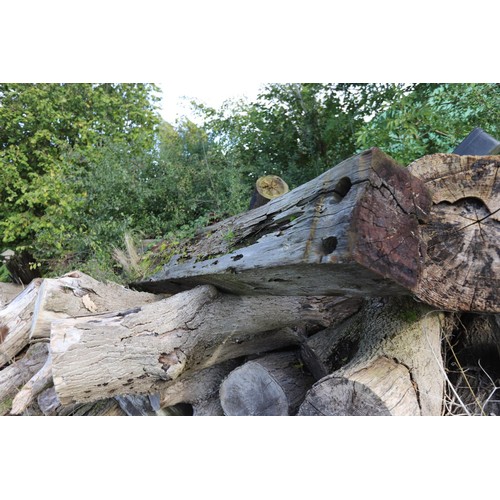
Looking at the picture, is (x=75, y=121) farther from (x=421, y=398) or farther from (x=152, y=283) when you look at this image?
(x=421, y=398)

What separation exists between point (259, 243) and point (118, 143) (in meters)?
5.36

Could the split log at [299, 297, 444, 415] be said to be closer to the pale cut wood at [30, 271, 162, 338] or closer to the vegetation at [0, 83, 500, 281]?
the pale cut wood at [30, 271, 162, 338]

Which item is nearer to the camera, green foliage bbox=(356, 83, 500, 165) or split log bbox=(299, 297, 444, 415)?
split log bbox=(299, 297, 444, 415)

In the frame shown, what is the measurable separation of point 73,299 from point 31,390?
694 millimetres

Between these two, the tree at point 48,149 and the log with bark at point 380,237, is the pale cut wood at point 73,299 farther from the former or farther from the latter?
the tree at point 48,149

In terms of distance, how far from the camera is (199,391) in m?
3.12

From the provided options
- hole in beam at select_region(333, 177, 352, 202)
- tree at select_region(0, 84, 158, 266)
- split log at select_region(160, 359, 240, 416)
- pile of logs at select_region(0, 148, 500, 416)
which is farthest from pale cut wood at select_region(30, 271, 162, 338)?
tree at select_region(0, 84, 158, 266)

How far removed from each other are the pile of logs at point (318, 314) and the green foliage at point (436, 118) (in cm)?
263

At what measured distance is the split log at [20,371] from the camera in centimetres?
332

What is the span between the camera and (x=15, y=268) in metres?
7.34

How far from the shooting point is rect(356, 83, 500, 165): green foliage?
477 centimetres

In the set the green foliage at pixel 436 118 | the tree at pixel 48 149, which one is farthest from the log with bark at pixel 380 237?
the tree at pixel 48 149

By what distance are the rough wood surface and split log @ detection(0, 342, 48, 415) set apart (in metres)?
3.01
